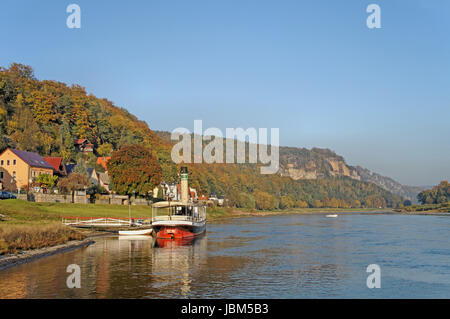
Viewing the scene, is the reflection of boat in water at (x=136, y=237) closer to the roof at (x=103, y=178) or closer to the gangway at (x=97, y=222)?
the gangway at (x=97, y=222)

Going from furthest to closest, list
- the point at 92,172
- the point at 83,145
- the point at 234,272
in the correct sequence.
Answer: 1. the point at 83,145
2. the point at 92,172
3. the point at 234,272

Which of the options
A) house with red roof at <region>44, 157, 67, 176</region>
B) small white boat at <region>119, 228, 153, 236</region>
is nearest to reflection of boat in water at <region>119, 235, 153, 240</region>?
small white boat at <region>119, 228, 153, 236</region>

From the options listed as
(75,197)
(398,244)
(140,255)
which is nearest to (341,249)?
(398,244)

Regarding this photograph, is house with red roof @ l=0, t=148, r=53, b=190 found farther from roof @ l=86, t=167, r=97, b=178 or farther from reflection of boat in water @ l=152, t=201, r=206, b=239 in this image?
reflection of boat in water @ l=152, t=201, r=206, b=239

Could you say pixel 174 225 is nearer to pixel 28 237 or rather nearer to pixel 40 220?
pixel 40 220

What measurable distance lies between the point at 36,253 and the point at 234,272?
1854 centimetres

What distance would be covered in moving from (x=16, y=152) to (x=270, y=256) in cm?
7064

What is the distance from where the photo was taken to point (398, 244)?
205 ft

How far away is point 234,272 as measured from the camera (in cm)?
3794

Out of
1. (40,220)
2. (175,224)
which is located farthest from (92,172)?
(175,224)

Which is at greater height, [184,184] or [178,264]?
[184,184]

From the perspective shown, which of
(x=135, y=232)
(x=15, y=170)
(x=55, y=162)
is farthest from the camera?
(x=55, y=162)

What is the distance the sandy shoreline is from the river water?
89 centimetres

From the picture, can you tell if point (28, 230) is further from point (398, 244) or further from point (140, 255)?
point (398, 244)
